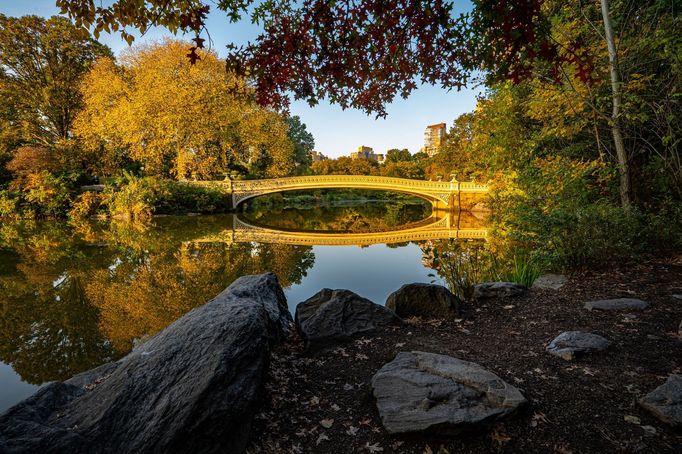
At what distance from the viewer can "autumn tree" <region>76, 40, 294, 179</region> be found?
17.1 m

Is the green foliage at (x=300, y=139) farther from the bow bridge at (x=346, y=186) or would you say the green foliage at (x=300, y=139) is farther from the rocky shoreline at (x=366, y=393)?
the rocky shoreline at (x=366, y=393)

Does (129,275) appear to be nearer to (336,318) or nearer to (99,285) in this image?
(99,285)

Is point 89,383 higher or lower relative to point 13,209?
lower

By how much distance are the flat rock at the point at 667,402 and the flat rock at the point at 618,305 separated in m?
1.59

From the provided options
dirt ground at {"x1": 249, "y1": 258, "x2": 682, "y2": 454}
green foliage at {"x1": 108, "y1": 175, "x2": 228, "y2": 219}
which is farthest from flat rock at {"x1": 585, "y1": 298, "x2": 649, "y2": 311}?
A: green foliage at {"x1": 108, "y1": 175, "x2": 228, "y2": 219}

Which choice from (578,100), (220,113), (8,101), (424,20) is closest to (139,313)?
(424,20)

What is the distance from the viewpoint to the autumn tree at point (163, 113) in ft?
56.1

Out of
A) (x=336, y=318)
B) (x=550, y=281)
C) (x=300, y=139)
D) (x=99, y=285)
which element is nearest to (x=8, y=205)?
(x=99, y=285)

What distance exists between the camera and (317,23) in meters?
2.13

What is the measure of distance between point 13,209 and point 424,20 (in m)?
19.7

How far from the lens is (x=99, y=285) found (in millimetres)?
6004

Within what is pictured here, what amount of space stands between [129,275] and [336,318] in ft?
17.2

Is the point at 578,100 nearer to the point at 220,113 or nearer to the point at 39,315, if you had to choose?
the point at 39,315

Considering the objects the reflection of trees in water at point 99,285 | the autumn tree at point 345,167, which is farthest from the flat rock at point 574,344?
the autumn tree at point 345,167
